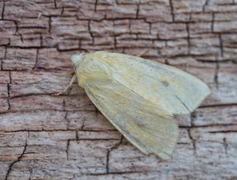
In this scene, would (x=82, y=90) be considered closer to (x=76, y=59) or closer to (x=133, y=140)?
(x=76, y=59)

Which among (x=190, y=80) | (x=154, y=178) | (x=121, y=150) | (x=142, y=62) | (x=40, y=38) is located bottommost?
(x=154, y=178)

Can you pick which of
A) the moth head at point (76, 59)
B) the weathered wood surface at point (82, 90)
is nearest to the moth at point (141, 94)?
the moth head at point (76, 59)

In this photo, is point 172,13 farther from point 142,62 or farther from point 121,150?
point 121,150

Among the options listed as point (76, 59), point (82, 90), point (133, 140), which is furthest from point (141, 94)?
point (76, 59)

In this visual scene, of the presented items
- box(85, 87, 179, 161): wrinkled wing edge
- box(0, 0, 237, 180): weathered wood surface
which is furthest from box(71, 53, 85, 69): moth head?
box(85, 87, 179, 161): wrinkled wing edge

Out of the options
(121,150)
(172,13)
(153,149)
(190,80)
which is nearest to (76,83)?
(121,150)

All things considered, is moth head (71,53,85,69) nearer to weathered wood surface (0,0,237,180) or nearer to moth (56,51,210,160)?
moth (56,51,210,160)
